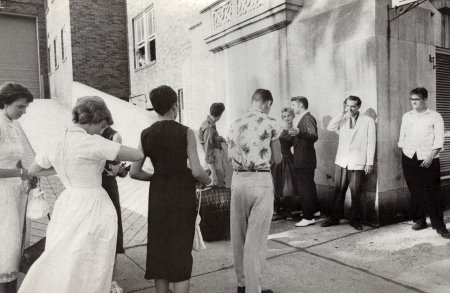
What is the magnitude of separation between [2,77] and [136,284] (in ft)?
69.7

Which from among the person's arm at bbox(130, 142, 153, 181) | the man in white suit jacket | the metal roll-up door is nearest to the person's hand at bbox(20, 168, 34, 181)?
the person's arm at bbox(130, 142, 153, 181)

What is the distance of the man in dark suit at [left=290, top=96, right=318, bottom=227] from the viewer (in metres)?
5.88

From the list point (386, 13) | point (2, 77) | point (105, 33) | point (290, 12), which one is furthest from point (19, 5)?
point (386, 13)

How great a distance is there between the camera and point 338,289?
366cm

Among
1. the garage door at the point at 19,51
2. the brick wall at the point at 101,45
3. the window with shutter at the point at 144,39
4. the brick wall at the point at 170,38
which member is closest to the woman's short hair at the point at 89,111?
the brick wall at the point at 170,38

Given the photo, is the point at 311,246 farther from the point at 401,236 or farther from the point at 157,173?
the point at 157,173

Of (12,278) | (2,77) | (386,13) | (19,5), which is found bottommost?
(12,278)

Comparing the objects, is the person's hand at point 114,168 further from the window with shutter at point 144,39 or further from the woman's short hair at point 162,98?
the window with shutter at point 144,39

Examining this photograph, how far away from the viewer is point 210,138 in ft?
21.2

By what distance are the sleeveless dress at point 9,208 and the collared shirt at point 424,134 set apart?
4.69 meters

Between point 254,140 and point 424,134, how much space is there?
3.00 m

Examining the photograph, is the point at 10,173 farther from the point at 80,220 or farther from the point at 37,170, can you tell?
the point at 80,220

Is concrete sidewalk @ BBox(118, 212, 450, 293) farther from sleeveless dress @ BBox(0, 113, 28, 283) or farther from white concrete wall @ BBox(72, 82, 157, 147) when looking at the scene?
white concrete wall @ BBox(72, 82, 157, 147)

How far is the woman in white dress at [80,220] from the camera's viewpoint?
264 cm
